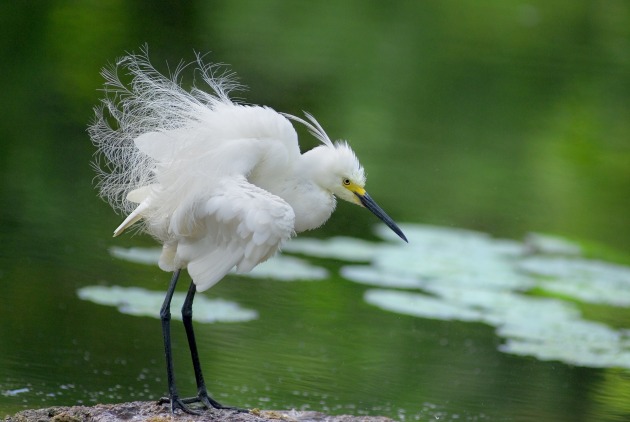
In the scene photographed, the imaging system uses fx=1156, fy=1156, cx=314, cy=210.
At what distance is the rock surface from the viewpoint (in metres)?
3.53

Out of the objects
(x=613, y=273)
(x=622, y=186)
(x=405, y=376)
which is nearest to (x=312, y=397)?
(x=405, y=376)

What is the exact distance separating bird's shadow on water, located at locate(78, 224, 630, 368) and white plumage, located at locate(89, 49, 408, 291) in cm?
140

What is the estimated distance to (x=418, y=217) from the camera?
747 cm

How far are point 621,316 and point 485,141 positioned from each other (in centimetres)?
368

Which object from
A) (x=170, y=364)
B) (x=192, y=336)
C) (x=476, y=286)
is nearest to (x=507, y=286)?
(x=476, y=286)

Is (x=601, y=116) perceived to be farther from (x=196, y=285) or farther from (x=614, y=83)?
(x=196, y=285)

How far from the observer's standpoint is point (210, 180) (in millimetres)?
3598

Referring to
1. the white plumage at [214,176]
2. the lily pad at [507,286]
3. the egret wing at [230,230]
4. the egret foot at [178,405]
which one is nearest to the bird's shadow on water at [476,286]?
the lily pad at [507,286]

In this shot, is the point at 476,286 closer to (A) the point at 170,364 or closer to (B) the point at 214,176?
(A) the point at 170,364

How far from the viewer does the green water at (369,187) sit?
487 cm

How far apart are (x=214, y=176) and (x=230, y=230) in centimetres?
18

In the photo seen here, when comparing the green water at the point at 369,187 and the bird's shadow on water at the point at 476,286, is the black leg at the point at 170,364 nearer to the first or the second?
the green water at the point at 369,187

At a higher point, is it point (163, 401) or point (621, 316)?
point (621, 316)

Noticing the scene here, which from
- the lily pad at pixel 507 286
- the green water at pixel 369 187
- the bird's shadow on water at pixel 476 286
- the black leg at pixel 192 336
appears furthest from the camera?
the lily pad at pixel 507 286
